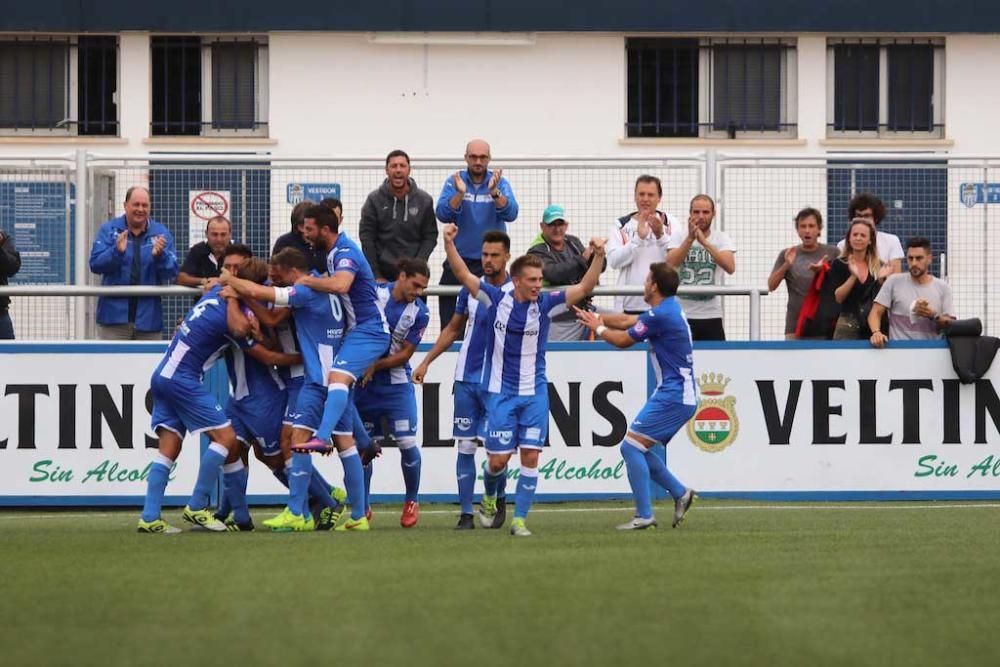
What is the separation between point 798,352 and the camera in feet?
54.6

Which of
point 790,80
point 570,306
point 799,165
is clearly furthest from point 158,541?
point 790,80

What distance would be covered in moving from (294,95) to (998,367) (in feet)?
43.0

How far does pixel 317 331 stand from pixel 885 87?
52.8ft

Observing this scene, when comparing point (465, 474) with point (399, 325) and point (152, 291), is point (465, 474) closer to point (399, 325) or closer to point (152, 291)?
point (399, 325)

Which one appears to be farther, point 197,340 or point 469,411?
point 469,411

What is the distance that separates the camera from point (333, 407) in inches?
520

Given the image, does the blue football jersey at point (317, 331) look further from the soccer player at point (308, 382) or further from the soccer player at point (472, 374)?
the soccer player at point (472, 374)

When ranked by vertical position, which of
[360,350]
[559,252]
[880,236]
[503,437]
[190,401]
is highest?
[880,236]

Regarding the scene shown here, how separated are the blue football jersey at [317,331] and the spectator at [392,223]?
2.93m

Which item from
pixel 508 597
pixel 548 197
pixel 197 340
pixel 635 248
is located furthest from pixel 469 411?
pixel 508 597

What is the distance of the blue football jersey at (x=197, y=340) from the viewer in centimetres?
1323

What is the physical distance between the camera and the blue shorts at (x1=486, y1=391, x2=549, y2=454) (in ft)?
42.2

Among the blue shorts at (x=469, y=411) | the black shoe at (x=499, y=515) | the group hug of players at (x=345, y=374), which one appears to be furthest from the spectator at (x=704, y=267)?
the black shoe at (x=499, y=515)

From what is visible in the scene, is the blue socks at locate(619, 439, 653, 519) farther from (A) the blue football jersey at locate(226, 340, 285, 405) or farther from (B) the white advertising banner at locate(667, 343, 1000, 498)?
(B) the white advertising banner at locate(667, 343, 1000, 498)
